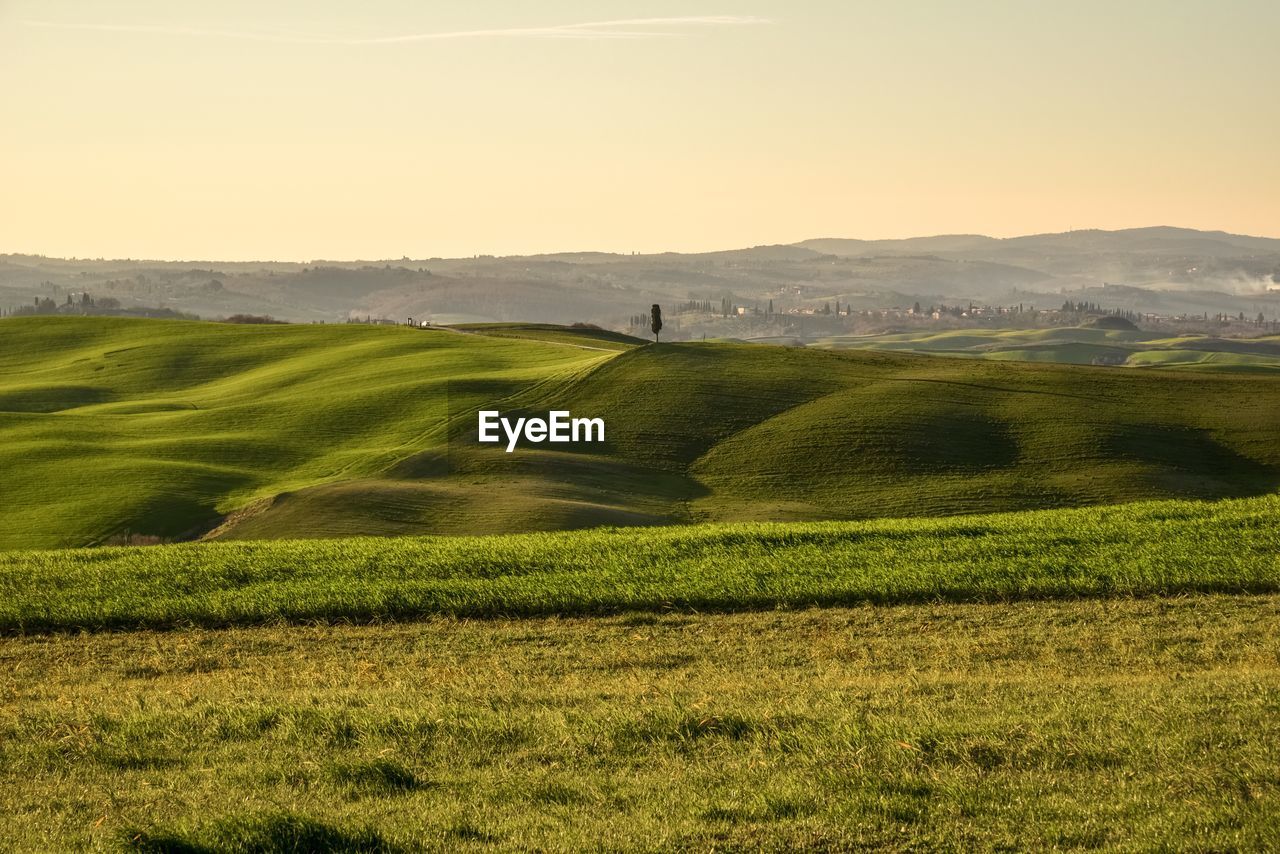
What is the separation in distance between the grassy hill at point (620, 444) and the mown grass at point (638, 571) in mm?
15941

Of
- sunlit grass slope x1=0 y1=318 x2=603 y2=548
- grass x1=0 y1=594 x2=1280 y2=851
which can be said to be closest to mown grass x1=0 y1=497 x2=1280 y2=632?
grass x1=0 y1=594 x2=1280 y2=851

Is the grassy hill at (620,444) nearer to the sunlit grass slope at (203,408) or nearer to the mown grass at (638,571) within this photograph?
the sunlit grass slope at (203,408)

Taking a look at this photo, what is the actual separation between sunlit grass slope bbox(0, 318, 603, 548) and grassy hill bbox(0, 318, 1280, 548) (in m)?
0.27

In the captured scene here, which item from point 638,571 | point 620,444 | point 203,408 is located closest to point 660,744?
point 638,571

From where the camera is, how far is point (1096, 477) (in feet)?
206

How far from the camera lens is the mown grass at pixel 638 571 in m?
28.5

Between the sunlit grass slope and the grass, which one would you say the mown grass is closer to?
the grass

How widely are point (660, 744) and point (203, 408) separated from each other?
75923mm

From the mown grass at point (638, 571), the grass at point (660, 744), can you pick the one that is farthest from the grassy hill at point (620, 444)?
the grass at point (660, 744)

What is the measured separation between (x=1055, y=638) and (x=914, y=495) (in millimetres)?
36878

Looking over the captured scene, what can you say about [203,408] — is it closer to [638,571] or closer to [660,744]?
[638,571]

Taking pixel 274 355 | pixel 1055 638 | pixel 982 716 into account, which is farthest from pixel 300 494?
pixel 274 355

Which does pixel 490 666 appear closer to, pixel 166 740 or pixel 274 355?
pixel 166 740

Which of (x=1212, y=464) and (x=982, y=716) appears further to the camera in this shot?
(x=1212, y=464)
